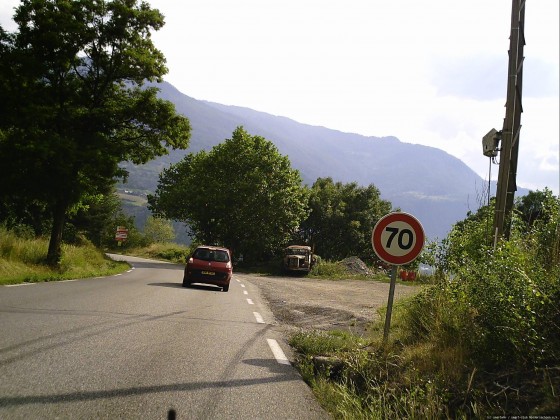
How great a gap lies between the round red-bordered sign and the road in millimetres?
2062

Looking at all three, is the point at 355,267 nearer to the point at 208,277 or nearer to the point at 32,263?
the point at 208,277

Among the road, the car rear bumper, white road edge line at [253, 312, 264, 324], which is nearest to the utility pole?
the road

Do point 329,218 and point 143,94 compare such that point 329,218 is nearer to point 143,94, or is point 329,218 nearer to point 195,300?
point 143,94

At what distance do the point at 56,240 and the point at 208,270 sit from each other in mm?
6673

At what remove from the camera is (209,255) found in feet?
63.0

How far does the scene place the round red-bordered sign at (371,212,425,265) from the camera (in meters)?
7.11

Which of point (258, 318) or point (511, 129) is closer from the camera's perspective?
point (511, 129)

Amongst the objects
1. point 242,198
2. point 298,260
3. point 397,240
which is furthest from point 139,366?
point 242,198

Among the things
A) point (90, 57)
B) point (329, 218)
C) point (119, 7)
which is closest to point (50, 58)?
point (90, 57)

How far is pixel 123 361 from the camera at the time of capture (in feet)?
19.0

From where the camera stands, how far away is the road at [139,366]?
4.23 metres

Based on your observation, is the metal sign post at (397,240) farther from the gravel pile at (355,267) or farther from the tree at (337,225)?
the tree at (337,225)

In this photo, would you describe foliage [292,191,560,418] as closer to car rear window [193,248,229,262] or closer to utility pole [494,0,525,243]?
utility pole [494,0,525,243]

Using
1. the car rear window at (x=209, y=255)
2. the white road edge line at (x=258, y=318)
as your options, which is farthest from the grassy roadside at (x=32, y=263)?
the white road edge line at (x=258, y=318)
